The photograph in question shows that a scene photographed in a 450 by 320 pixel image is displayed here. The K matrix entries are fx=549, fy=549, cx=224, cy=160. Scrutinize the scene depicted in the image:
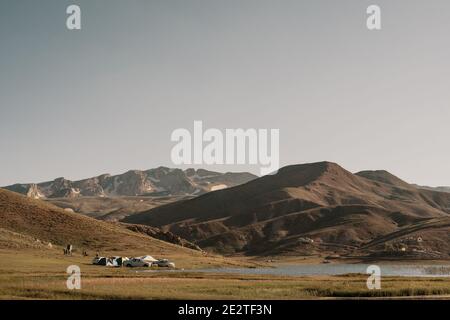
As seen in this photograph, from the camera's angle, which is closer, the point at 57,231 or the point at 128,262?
the point at 128,262

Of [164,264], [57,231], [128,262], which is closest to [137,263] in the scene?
[128,262]

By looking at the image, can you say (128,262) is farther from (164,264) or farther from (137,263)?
(164,264)

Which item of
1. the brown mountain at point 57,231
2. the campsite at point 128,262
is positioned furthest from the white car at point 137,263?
the brown mountain at point 57,231

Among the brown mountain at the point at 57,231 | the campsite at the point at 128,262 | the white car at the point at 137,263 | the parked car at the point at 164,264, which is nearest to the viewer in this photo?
the campsite at the point at 128,262

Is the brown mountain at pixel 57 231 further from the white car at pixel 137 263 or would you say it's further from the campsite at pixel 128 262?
the white car at pixel 137 263

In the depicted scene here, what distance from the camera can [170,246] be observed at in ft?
589

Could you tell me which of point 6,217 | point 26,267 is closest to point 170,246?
point 6,217

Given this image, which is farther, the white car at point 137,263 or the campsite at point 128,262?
the white car at point 137,263

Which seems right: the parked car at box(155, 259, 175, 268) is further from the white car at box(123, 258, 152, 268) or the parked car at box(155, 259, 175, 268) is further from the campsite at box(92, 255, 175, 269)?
the white car at box(123, 258, 152, 268)

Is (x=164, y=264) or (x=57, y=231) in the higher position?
(x=57, y=231)
